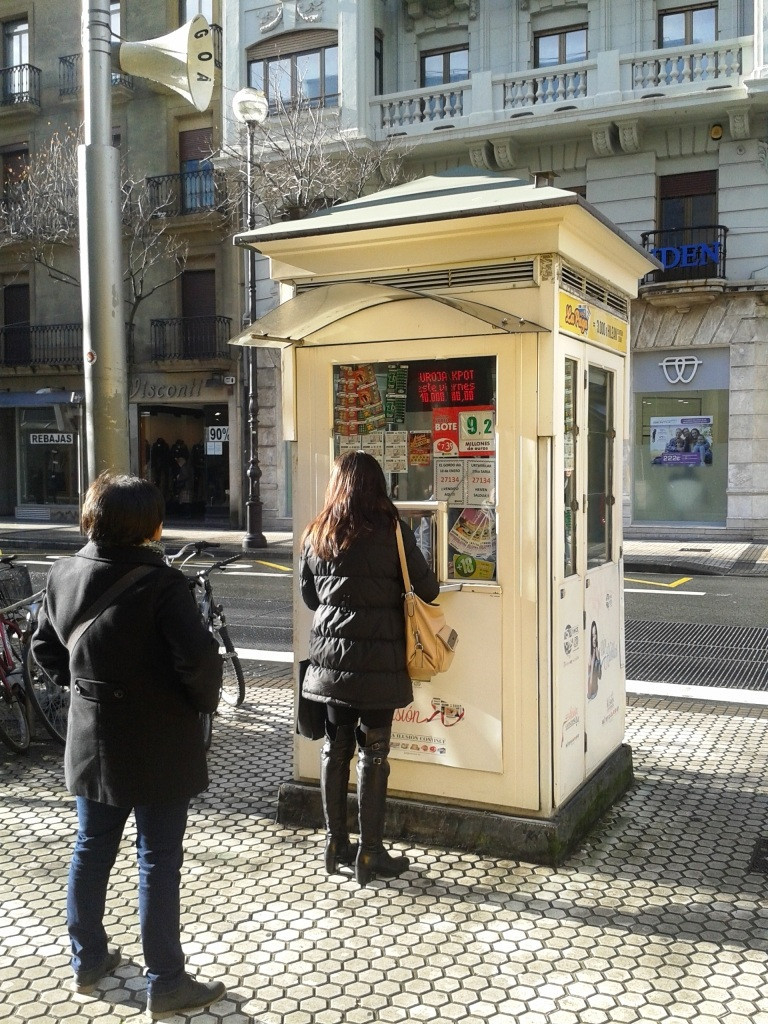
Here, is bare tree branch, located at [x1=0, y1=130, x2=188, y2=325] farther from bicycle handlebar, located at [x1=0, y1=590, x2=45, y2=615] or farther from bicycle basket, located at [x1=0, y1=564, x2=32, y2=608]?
bicycle handlebar, located at [x1=0, y1=590, x2=45, y2=615]

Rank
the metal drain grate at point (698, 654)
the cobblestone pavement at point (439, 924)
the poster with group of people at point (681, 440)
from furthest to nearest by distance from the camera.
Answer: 1. the poster with group of people at point (681, 440)
2. the metal drain grate at point (698, 654)
3. the cobblestone pavement at point (439, 924)

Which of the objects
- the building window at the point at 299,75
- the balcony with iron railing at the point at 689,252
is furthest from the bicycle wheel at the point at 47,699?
the building window at the point at 299,75

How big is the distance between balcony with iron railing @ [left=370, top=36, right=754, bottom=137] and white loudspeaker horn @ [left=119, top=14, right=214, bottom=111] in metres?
16.2

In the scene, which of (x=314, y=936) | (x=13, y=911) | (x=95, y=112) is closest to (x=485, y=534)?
(x=314, y=936)

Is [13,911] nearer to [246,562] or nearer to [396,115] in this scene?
[246,562]

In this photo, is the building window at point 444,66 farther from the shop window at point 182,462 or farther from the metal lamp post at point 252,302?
the shop window at point 182,462

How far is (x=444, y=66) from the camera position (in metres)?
22.4

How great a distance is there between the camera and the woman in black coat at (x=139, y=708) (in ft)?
10.0

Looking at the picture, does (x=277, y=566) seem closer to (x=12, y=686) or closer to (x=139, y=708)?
(x=12, y=686)

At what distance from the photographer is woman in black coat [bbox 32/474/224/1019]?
3.05 metres

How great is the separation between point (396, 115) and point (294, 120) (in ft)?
8.26

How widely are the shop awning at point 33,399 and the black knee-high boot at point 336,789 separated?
78.0 feet

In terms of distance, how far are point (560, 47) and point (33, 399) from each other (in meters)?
16.5

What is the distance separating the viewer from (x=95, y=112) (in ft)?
17.0
